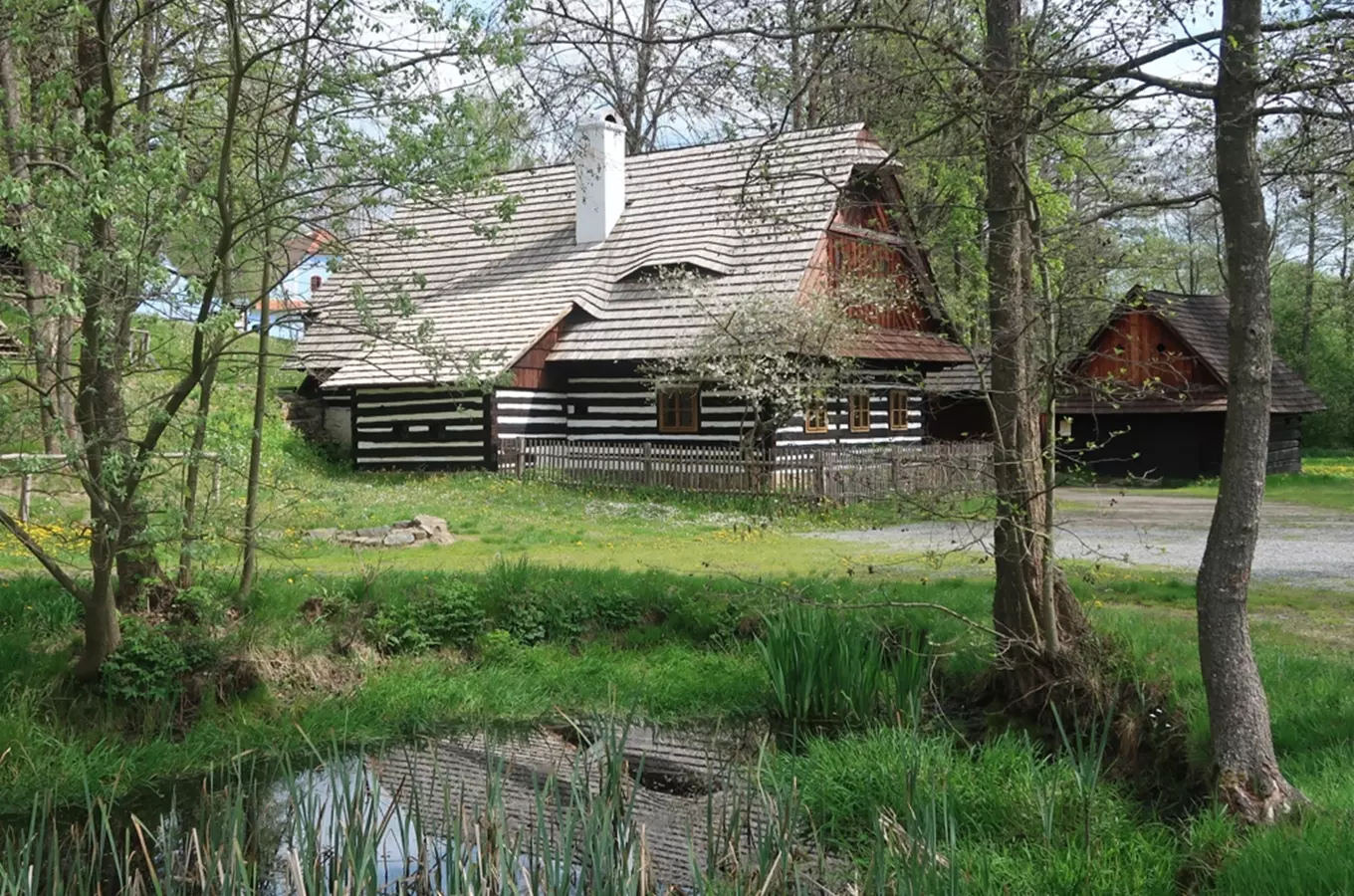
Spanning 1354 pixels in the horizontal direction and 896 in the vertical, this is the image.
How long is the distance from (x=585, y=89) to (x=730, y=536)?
8888mm

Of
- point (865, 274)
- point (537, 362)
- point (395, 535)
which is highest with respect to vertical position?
point (865, 274)

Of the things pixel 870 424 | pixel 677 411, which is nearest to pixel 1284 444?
pixel 870 424

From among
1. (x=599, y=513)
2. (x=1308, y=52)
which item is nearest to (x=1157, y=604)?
(x=1308, y=52)

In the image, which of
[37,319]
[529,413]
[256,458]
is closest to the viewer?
[37,319]

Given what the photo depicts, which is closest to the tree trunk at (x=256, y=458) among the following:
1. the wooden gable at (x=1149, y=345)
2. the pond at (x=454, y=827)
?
the pond at (x=454, y=827)

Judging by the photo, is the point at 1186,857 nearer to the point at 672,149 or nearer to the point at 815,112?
the point at 815,112

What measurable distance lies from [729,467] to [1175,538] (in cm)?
A: 683

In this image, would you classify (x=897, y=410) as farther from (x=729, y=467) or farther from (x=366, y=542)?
(x=366, y=542)

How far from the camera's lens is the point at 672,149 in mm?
25250

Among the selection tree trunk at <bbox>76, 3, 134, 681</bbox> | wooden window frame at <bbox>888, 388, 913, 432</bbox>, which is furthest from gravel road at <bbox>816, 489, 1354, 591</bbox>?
tree trunk at <bbox>76, 3, 134, 681</bbox>

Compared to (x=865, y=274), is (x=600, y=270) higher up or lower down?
higher up

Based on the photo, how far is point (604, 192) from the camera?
2444 cm

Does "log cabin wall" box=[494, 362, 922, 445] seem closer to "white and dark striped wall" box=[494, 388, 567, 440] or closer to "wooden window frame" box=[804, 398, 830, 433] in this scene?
"white and dark striped wall" box=[494, 388, 567, 440]

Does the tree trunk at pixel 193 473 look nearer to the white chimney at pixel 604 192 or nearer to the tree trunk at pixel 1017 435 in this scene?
the tree trunk at pixel 1017 435
